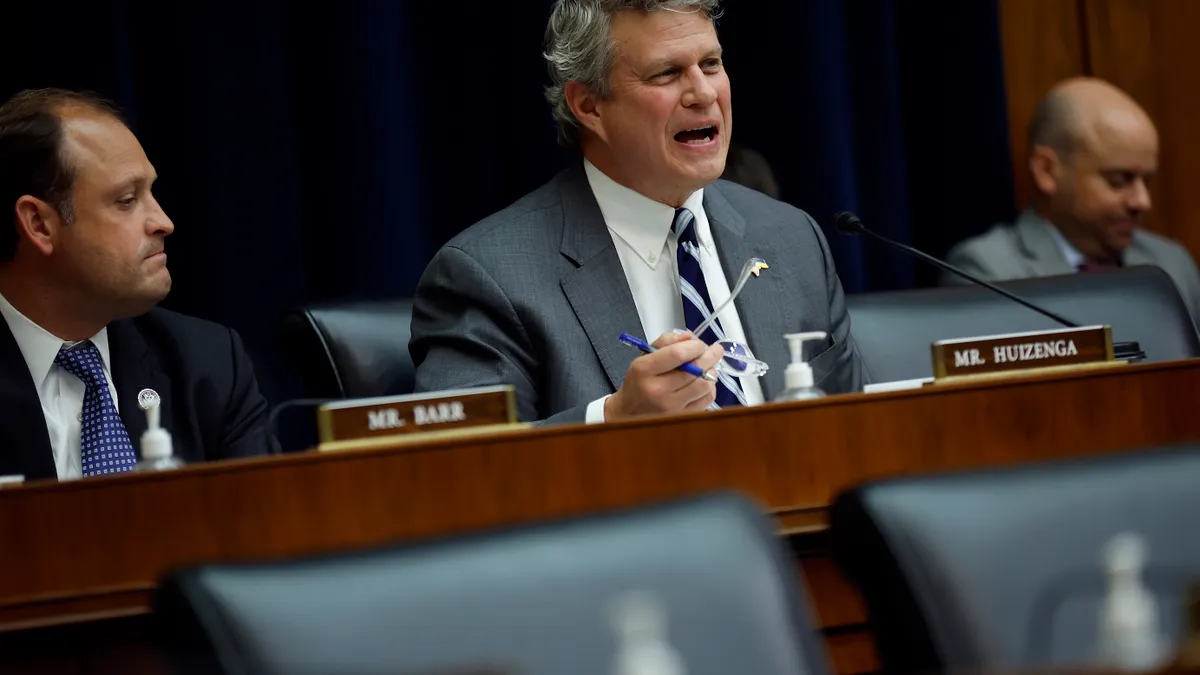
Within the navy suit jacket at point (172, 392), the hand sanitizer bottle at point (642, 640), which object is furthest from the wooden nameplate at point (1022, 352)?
the navy suit jacket at point (172, 392)

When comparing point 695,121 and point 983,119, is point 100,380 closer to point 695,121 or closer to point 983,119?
point 695,121

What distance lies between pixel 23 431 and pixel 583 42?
3.63 ft

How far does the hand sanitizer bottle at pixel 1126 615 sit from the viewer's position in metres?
0.86

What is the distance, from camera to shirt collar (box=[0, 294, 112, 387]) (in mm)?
2371

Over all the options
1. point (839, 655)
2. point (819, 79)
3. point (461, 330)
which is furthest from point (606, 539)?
point (819, 79)

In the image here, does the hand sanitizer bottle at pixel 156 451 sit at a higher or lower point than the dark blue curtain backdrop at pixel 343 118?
lower

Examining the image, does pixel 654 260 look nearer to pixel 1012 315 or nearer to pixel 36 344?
pixel 1012 315

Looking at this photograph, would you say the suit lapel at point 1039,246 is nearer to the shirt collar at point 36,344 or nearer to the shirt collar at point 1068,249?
the shirt collar at point 1068,249

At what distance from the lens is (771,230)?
8.73 feet

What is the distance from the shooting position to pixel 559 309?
2.37 metres

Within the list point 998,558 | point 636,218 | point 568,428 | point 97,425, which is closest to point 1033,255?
point 636,218

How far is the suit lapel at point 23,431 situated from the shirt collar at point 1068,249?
2.30m

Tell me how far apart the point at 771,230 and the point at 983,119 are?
1214 millimetres

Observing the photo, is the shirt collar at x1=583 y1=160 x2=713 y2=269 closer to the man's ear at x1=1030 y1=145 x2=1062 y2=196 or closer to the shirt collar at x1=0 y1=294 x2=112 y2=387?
the shirt collar at x1=0 y1=294 x2=112 y2=387
